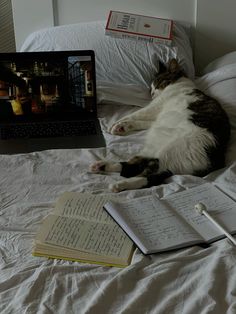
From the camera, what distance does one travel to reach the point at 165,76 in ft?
6.97

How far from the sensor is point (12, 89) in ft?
6.42

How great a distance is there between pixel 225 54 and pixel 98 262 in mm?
1660

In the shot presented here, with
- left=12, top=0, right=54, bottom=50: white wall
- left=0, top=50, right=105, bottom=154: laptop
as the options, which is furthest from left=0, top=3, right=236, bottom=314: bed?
left=12, top=0, right=54, bottom=50: white wall

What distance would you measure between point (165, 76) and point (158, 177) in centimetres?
76

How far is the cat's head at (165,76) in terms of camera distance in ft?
6.95

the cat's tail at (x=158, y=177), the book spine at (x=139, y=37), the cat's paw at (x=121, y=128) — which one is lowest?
the cat's tail at (x=158, y=177)

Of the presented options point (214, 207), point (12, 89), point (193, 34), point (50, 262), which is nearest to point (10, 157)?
point (12, 89)

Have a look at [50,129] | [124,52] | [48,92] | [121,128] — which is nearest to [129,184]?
[121,128]

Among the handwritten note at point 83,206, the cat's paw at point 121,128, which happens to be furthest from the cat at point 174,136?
the handwritten note at point 83,206

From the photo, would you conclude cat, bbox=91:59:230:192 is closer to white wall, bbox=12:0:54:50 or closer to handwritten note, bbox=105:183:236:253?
handwritten note, bbox=105:183:236:253

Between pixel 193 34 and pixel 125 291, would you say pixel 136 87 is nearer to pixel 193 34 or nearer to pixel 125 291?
pixel 193 34

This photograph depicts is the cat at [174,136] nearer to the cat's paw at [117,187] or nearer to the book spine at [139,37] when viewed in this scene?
the cat's paw at [117,187]

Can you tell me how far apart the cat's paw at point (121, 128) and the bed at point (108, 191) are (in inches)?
1.7

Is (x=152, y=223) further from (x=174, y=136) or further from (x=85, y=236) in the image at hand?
(x=174, y=136)
